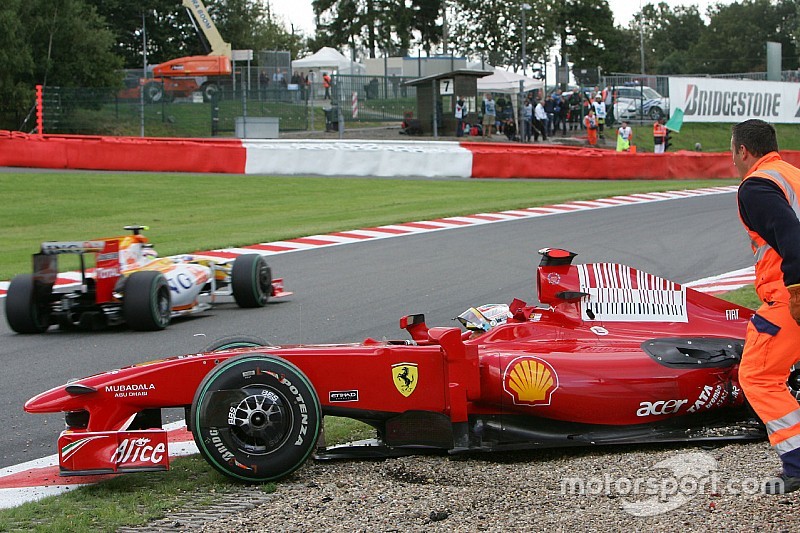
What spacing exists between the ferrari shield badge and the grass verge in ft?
29.7

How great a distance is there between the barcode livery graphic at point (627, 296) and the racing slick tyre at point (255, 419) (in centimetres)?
191

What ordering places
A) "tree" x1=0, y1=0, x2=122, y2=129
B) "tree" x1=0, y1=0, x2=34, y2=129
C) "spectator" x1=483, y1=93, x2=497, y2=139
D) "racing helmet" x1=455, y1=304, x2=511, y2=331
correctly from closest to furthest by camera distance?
"racing helmet" x1=455, y1=304, x2=511, y2=331
"spectator" x1=483, y1=93, x2=497, y2=139
"tree" x1=0, y1=0, x2=34, y2=129
"tree" x1=0, y1=0, x2=122, y2=129

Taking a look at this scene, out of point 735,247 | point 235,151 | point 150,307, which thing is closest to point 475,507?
point 150,307

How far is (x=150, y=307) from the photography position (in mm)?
8469

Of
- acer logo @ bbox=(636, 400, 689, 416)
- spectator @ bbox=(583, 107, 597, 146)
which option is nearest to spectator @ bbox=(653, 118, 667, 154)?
spectator @ bbox=(583, 107, 597, 146)

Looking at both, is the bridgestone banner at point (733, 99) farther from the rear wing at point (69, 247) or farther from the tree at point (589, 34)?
the tree at point (589, 34)

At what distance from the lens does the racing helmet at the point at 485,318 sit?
6.08 meters

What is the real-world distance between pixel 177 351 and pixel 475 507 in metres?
4.12

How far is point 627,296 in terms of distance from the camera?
5.86 metres

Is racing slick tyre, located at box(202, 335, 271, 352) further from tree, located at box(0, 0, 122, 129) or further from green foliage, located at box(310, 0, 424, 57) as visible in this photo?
green foliage, located at box(310, 0, 424, 57)

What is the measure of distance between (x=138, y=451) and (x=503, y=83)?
33.5 m

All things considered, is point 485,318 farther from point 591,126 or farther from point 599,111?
point 599,111

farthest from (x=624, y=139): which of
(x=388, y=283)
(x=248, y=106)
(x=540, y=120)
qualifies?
(x=388, y=283)

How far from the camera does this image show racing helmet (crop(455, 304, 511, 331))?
6.08m
